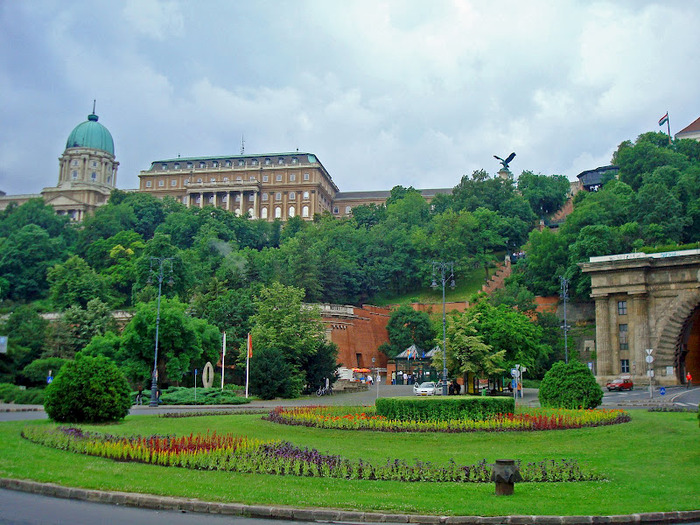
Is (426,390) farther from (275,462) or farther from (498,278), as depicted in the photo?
(498,278)

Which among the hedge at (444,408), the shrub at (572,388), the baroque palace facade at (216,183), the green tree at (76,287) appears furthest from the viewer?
the baroque palace facade at (216,183)

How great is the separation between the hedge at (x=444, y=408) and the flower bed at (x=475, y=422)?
0.34 m

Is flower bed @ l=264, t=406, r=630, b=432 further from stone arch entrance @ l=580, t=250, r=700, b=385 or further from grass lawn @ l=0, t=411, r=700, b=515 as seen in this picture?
stone arch entrance @ l=580, t=250, r=700, b=385

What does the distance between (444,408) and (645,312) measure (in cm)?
3938

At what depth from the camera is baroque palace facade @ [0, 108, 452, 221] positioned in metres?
146

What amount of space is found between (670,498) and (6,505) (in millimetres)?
12068

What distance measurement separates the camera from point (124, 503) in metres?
12.4

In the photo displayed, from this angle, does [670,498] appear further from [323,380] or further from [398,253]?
[398,253]

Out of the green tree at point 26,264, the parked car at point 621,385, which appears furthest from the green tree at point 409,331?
the green tree at point 26,264

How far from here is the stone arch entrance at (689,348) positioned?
55.6m

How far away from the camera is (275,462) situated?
1554cm

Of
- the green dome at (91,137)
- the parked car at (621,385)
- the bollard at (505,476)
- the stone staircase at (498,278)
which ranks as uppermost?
the green dome at (91,137)

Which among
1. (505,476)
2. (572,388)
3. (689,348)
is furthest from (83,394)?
(689,348)

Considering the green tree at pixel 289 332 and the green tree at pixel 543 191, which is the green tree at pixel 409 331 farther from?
the green tree at pixel 543 191
